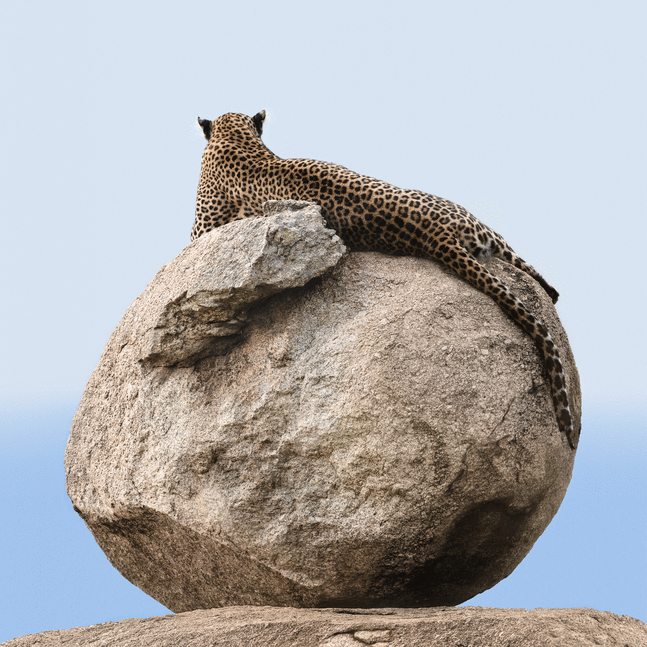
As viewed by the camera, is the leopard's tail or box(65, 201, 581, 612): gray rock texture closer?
box(65, 201, 581, 612): gray rock texture

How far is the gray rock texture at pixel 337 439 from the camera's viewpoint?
21.2ft

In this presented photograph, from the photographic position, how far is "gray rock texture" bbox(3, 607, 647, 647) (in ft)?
19.5

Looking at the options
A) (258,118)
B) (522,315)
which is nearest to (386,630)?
(522,315)

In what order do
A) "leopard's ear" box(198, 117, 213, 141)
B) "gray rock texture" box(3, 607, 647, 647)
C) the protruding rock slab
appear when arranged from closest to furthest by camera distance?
1. "gray rock texture" box(3, 607, 647, 647)
2. the protruding rock slab
3. "leopard's ear" box(198, 117, 213, 141)

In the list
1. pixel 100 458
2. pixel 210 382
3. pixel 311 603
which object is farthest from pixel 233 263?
pixel 311 603

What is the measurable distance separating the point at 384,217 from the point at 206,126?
276cm

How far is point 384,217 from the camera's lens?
24.6ft

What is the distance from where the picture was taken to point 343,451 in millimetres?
6504

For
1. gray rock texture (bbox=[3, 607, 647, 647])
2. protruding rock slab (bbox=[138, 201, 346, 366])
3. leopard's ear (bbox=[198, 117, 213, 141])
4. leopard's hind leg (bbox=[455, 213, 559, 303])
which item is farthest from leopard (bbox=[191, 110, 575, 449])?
gray rock texture (bbox=[3, 607, 647, 647])

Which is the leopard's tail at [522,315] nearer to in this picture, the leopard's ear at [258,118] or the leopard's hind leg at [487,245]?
the leopard's hind leg at [487,245]

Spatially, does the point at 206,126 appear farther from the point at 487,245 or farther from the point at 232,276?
the point at 487,245

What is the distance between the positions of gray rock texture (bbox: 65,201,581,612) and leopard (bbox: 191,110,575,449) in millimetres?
146

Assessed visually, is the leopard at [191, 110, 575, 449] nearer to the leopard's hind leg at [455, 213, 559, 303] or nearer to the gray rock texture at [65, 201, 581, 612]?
the leopard's hind leg at [455, 213, 559, 303]

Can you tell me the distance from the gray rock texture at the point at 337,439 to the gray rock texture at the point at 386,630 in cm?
43
